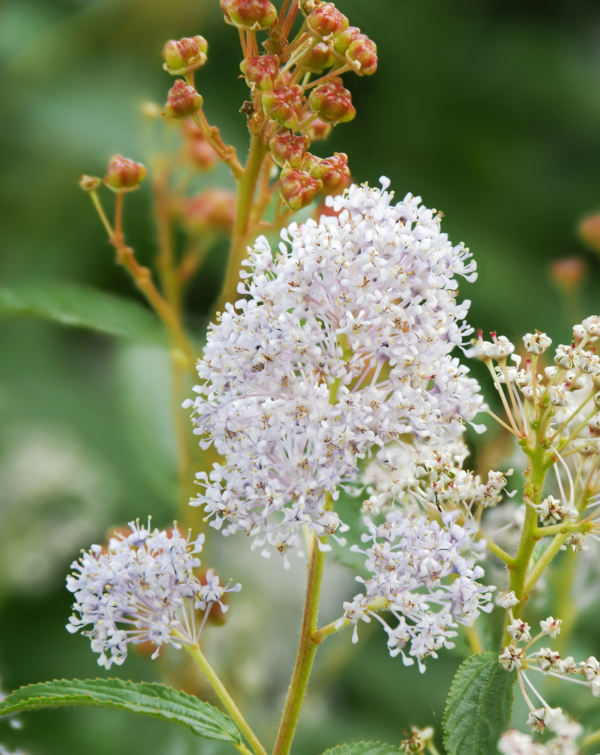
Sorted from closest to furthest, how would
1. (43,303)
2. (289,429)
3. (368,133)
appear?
1. (289,429)
2. (43,303)
3. (368,133)

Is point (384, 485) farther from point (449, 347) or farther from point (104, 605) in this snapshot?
point (104, 605)

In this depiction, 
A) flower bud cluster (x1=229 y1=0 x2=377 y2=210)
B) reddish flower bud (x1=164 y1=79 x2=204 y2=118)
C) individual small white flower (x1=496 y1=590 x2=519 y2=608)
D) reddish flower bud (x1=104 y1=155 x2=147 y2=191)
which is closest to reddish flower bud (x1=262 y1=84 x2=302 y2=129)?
flower bud cluster (x1=229 y1=0 x2=377 y2=210)

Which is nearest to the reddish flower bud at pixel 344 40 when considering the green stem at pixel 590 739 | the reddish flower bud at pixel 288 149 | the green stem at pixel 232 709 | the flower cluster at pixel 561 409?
the reddish flower bud at pixel 288 149

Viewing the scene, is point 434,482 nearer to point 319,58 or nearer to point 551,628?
point 551,628

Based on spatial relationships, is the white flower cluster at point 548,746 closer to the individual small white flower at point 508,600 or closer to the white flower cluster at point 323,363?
the individual small white flower at point 508,600

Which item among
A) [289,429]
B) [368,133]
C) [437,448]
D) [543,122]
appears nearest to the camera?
[289,429]

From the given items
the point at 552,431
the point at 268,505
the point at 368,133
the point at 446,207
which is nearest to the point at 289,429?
the point at 268,505
